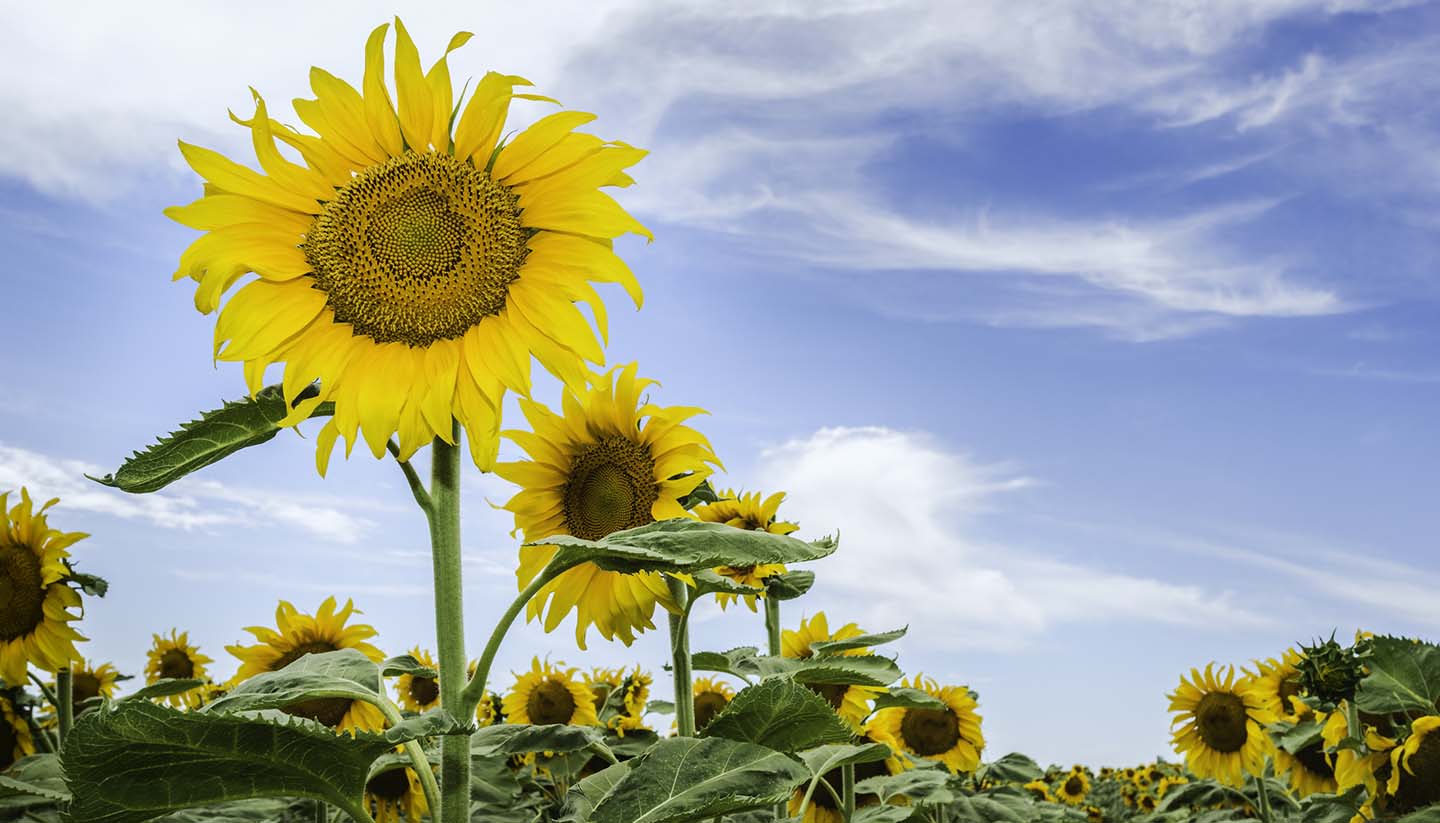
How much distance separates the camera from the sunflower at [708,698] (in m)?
7.14

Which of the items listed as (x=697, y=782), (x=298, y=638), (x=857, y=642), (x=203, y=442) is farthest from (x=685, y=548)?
(x=298, y=638)

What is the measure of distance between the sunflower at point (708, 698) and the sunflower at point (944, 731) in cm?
106

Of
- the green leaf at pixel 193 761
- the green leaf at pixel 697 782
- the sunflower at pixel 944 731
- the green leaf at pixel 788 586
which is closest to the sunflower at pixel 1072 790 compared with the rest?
the sunflower at pixel 944 731

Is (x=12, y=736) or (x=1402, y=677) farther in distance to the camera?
(x=12, y=736)

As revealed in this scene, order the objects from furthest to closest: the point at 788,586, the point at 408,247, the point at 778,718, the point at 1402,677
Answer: the point at 788,586 → the point at 1402,677 → the point at 408,247 → the point at 778,718

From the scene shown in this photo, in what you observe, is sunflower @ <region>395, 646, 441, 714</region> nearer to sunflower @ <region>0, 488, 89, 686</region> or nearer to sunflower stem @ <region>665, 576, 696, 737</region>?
sunflower @ <region>0, 488, 89, 686</region>

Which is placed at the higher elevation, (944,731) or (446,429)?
(446,429)

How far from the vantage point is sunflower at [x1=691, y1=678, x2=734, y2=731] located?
714 centimetres

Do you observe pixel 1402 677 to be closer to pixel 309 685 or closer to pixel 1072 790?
pixel 309 685

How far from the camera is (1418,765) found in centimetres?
416

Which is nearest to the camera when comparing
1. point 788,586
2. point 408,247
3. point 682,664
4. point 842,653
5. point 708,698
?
point 408,247

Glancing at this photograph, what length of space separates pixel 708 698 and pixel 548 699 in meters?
1.03

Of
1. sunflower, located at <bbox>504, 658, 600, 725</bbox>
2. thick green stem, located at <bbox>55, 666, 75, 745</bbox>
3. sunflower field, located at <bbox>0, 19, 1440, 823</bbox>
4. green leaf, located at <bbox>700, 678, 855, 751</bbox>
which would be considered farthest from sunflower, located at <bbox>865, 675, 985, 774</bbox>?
green leaf, located at <bbox>700, 678, 855, 751</bbox>

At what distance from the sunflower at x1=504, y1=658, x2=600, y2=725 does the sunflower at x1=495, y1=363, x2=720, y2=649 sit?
393cm
